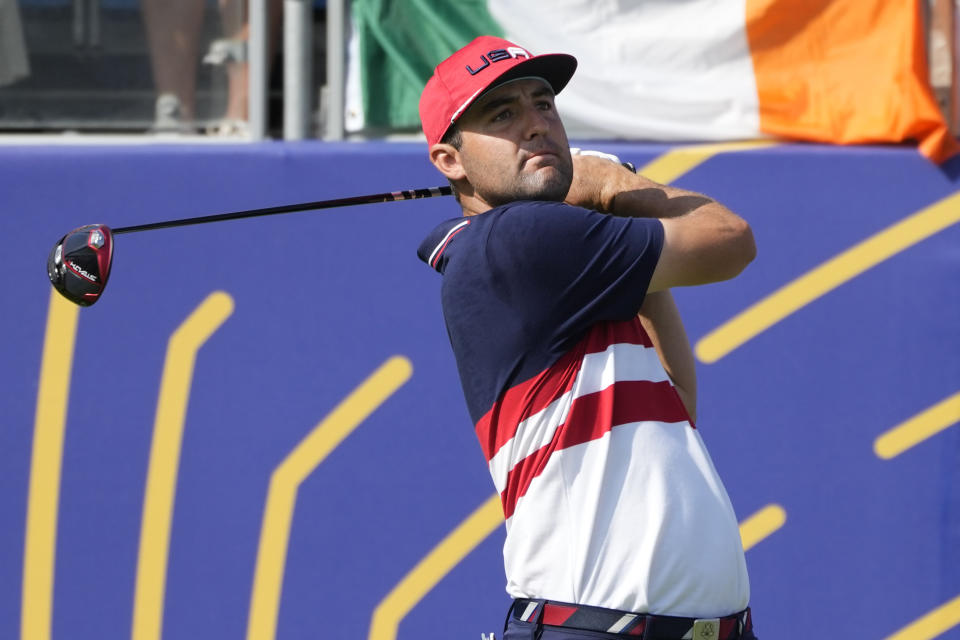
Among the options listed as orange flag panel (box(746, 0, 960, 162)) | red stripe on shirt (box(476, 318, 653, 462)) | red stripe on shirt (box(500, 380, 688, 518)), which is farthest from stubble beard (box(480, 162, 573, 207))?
orange flag panel (box(746, 0, 960, 162))

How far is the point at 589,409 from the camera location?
212 cm

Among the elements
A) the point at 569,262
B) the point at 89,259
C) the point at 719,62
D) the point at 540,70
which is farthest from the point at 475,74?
the point at 719,62

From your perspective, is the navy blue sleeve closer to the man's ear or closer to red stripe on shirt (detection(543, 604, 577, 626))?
the man's ear

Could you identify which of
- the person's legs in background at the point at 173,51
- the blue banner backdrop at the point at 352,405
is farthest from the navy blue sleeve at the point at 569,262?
the person's legs in background at the point at 173,51

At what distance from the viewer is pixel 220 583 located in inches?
148

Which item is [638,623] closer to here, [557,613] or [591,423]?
[557,613]

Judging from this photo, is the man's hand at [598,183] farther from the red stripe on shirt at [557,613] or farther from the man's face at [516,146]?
the red stripe on shirt at [557,613]

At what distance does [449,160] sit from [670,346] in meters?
0.58

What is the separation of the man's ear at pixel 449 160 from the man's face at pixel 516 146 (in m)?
0.02

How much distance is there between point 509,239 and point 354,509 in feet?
6.00

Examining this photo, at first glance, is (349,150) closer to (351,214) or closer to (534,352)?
(351,214)

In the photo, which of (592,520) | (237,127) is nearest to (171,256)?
(237,127)

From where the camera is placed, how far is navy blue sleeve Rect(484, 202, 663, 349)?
2078 mm

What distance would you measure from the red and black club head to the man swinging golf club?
81 centimetres
